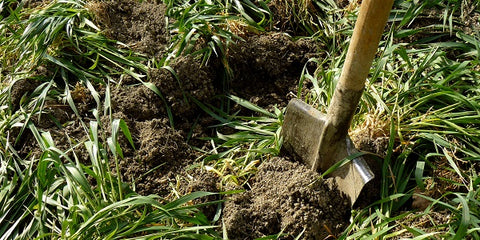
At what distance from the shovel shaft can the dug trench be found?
0.54ft

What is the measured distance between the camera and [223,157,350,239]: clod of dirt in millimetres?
2127

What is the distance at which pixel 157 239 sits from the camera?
209 centimetres

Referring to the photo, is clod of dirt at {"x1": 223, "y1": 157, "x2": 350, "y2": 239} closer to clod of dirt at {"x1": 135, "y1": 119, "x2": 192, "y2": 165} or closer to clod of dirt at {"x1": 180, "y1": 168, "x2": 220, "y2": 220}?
clod of dirt at {"x1": 180, "y1": 168, "x2": 220, "y2": 220}

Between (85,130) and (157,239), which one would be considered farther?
(85,130)

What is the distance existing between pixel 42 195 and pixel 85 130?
34cm

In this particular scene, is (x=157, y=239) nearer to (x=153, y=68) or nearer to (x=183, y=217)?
(x=183, y=217)

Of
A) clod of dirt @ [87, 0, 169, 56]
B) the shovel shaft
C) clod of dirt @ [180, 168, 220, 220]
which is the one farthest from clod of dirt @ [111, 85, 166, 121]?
the shovel shaft

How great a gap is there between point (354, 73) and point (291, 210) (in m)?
0.55

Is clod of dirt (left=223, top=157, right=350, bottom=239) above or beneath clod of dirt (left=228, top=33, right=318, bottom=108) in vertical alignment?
beneath

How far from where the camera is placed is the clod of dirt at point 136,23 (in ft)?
9.02

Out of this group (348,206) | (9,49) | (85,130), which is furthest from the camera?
(9,49)

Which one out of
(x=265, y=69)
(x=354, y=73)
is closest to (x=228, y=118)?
(x=265, y=69)

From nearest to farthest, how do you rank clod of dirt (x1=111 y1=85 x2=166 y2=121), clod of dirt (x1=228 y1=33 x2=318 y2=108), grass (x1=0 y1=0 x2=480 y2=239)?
grass (x1=0 y1=0 x2=480 y2=239) → clod of dirt (x1=111 y1=85 x2=166 y2=121) → clod of dirt (x1=228 y1=33 x2=318 y2=108)

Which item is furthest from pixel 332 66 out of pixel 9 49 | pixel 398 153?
pixel 9 49
